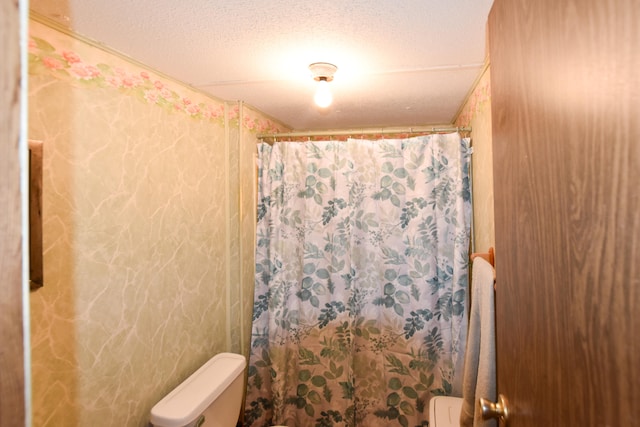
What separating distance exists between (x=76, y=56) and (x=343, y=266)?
62.6 inches

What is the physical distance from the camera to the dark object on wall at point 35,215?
1.00 metres

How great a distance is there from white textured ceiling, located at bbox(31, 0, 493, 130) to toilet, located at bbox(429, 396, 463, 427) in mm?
1661

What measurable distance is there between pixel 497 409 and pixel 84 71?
5.42ft

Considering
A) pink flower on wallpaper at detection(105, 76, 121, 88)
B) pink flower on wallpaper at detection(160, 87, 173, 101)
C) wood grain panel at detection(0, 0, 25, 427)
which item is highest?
pink flower on wallpaper at detection(160, 87, 173, 101)

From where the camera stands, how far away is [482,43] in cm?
129

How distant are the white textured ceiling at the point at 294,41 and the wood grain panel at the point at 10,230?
841 millimetres

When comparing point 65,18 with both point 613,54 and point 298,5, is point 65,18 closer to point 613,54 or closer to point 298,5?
point 298,5

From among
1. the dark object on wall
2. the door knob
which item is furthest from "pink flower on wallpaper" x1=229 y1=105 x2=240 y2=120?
the door knob

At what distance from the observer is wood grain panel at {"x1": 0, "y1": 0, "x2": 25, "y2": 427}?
336 mm

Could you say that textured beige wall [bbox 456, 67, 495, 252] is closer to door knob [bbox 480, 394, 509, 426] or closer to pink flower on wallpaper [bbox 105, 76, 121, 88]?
door knob [bbox 480, 394, 509, 426]

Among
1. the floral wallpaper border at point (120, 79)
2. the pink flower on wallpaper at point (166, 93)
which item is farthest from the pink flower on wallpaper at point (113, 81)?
the pink flower on wallpaper at point (166, 93)

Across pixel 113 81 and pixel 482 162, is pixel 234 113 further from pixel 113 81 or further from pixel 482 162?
pixel 482 162

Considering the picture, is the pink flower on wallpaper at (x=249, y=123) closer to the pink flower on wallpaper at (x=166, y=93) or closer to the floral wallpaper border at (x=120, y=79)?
the floral wallpaper border at (x=120, y=79)

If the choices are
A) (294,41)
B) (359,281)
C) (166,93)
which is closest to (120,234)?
(166,93)
